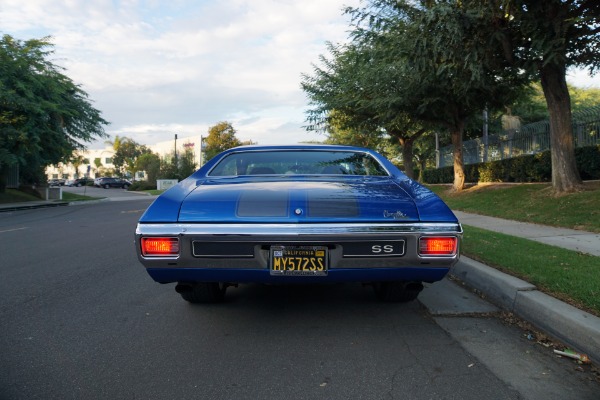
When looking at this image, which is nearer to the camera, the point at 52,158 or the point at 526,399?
the point at 526,399

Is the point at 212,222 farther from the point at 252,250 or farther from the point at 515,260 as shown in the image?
the point at 515,260

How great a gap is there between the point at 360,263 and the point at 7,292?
13.3ft

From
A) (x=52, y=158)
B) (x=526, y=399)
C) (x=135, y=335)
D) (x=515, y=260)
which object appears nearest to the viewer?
(x=526, y=399)

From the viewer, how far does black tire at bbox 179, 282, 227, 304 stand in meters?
4.06

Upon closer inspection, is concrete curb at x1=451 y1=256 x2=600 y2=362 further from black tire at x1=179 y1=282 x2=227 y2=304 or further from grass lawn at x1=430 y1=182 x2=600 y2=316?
black tire at x1=179 y1=282 x2=227 y2=304

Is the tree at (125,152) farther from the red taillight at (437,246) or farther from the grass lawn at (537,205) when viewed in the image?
the red taillight at (437,246)

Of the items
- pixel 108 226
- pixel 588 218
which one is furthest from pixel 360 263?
pixel 108 226

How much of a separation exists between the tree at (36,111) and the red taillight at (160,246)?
19802 mm

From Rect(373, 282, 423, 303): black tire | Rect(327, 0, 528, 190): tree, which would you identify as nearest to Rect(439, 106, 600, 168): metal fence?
Rect(327, 0, 528, 190): tree

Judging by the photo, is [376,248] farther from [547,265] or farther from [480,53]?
[480,53]

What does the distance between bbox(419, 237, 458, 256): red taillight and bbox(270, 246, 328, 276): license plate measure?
71cm

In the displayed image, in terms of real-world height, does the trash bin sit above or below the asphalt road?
above

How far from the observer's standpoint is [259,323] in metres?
3.78

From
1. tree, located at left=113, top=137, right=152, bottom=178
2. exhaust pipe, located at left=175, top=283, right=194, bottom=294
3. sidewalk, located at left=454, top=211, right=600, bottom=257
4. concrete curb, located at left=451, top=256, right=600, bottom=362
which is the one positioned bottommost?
concrete curb, located at left=451, top=256, right=600, bottom=362
